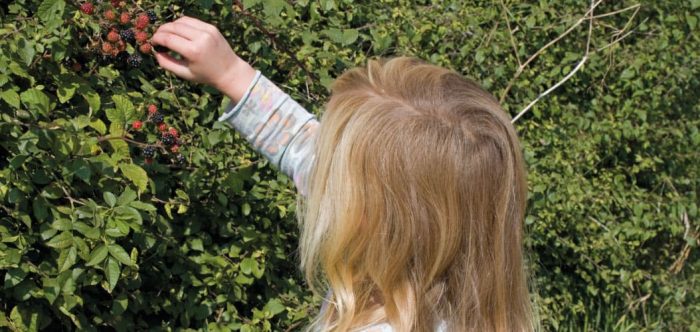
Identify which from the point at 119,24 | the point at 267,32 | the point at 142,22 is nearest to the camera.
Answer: the point at 142,22

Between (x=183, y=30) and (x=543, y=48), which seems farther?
(x=543, y=48)

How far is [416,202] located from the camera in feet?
5.59

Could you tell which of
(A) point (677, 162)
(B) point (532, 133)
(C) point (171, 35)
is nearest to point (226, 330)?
(C) point (171, 35)

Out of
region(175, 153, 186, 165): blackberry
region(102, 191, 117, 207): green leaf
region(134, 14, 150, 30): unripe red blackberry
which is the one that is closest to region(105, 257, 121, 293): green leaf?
region(102, 191, 117, 207): green leaf

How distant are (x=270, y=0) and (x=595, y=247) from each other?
1.95 meters

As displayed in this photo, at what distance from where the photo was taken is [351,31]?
255 cm

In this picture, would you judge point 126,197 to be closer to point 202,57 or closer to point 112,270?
point 112,270

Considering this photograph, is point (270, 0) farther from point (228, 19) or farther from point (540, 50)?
point (540, 50)

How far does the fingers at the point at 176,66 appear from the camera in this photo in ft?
5.73

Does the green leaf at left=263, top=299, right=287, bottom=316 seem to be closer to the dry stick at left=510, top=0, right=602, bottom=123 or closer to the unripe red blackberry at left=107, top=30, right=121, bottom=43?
the unripe red blackberry at left=107, top=30, right=121, bottom=43

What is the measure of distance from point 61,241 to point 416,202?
0.73 metres

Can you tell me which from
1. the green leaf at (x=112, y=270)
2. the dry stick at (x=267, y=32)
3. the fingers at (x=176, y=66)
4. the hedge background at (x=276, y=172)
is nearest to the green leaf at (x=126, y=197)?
the hedge background at (x=276, y=172)

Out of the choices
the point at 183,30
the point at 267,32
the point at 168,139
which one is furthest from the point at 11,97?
the point at 267,32

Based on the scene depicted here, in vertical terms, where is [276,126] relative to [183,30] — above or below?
below
